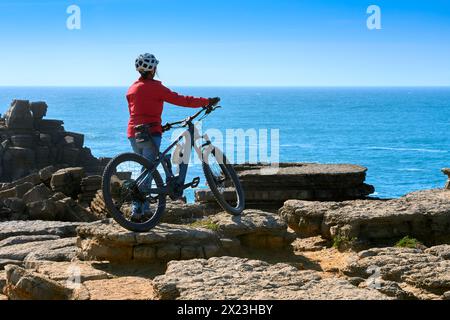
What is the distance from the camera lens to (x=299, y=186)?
15484 millimetres

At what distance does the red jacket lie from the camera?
376 inches

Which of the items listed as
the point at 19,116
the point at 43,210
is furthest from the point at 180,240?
the point at 19,116

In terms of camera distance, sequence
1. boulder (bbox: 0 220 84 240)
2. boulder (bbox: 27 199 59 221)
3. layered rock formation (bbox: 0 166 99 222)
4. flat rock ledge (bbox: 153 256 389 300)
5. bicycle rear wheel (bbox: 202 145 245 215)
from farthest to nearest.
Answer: layered rock formation (bbox: 0 166 99 222) → boulder (bbox: 27 199 59 221) → boulder (bbox: 0 220 84 240) → bicycle rear wheel (bbox: 202 145 245 215) → flat rock ledge (bbox: 153 256 389 300)

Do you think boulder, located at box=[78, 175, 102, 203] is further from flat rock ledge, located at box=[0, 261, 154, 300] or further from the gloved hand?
flat rock ledge, located at box=[0, 261, 154, 300]

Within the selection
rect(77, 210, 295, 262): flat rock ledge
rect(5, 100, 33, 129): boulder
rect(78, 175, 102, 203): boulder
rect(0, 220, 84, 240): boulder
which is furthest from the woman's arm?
rect(5, 100, 33, 129): boulder

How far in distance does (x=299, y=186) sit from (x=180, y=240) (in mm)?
6448

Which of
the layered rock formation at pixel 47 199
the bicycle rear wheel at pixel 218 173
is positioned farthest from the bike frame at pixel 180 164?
the layered rock formation at pixel 47 199

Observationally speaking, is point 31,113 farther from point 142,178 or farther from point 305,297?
point 305,297

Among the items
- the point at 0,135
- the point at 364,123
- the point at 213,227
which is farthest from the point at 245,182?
the point at 364,123

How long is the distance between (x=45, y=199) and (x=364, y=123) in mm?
112259

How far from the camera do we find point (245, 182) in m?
15.4

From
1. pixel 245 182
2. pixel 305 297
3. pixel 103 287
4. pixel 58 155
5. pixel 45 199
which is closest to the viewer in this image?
pixel 305 297

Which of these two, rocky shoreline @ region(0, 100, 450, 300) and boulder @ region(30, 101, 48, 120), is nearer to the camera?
rocky shoreline @ region(0, 100, 450, 300)

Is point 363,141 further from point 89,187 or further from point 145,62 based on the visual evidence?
point 145,62
